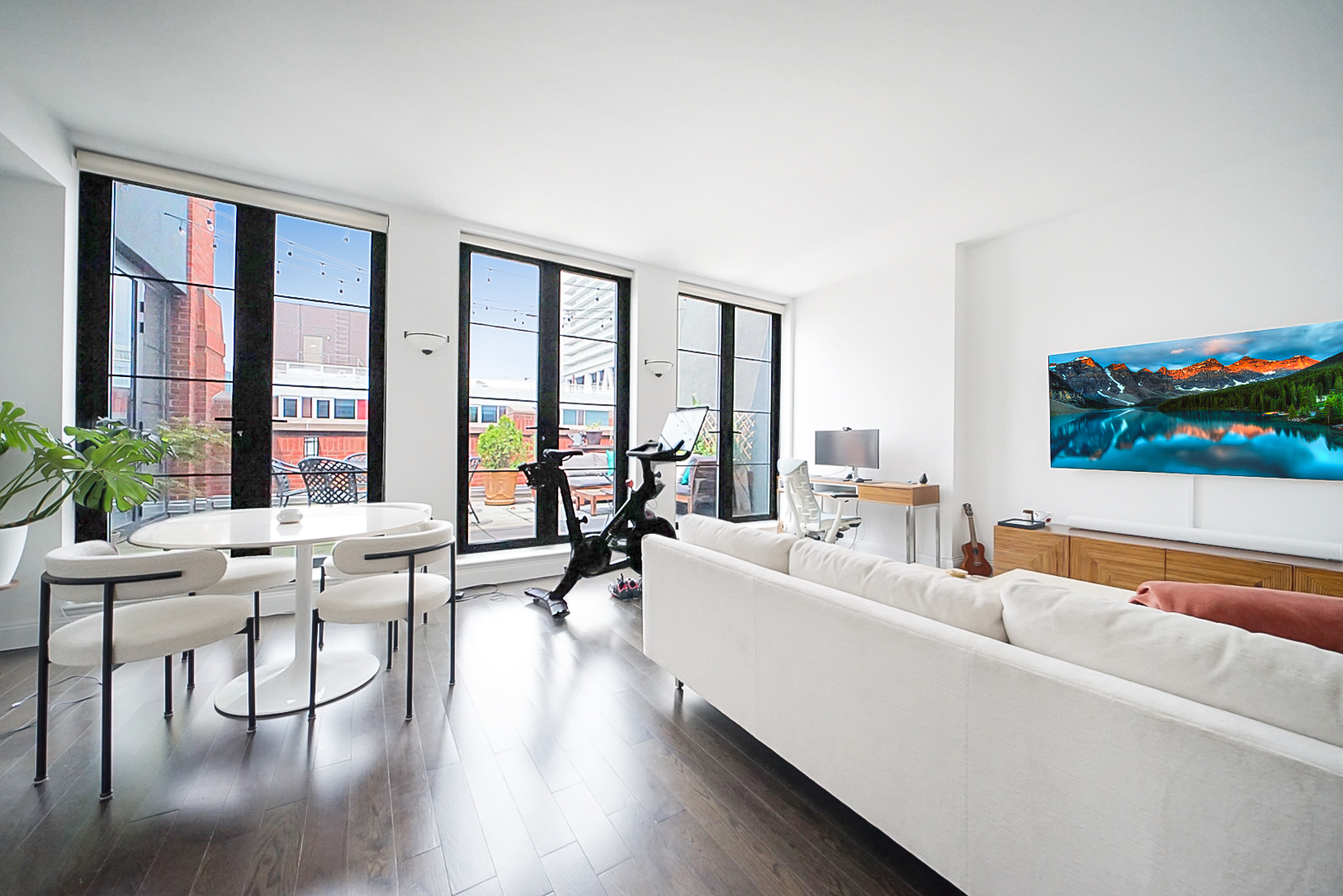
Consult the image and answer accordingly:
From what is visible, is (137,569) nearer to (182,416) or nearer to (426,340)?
(182,416)

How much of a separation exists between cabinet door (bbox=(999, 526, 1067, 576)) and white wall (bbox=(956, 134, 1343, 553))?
1.35ft

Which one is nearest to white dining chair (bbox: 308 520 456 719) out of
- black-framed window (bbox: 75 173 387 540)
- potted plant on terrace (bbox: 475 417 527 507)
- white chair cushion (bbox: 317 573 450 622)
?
white chair cushion (bbox: 317 573 450 622)

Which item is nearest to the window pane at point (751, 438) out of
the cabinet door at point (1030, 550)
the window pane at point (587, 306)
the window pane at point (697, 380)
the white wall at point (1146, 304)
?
the window pane at point (697, 380)

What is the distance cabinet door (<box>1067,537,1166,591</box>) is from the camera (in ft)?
9.74

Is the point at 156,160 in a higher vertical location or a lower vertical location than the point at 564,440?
higher

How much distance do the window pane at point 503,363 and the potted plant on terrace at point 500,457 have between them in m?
0.25

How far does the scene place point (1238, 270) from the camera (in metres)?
2.98

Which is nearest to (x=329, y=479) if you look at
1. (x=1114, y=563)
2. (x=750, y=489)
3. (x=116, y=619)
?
(x=116, y=619)

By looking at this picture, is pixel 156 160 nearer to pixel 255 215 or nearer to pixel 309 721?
pixel 255 215

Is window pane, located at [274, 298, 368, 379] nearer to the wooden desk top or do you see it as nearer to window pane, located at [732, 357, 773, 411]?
window pane, located at [732, 357, 773, 411]

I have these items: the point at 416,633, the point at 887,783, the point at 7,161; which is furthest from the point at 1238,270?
the point at 7,161

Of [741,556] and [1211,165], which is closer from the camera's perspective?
[741,556]

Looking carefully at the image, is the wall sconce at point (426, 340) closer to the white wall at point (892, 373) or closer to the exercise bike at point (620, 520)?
the exercise bike at point (620, 520)

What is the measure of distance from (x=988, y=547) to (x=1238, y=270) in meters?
2.26
